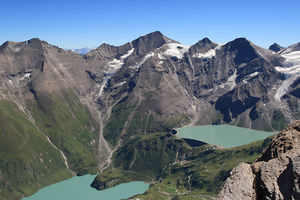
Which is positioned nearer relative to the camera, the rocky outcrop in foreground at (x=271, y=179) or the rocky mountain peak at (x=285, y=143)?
the rocky outcrop in foreground at (x=271, y=179)

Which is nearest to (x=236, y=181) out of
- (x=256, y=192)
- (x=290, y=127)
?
(x=256, y=192)

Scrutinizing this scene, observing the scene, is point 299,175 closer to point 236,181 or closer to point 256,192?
point 256,192

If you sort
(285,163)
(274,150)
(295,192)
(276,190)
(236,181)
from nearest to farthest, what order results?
1. (295,192)
2. (276,190)
3. (285,163)
4. (236,181)
5. (274,150)

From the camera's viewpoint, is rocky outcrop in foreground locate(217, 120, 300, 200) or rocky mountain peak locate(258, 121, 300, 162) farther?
rocky mountain peak locate(258, 121, 300, 162)

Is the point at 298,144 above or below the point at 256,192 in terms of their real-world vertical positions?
above

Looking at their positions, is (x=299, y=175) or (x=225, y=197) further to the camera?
(x=225, y=197)

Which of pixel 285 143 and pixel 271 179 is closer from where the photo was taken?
pixel 271 179

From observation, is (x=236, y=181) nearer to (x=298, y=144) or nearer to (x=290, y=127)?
(x=298, y=144)

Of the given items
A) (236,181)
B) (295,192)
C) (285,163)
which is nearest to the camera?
(295,192)
